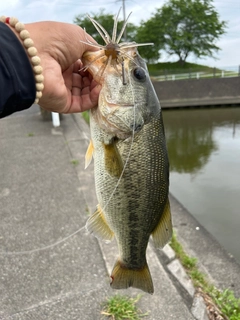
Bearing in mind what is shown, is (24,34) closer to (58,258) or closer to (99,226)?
(99,226)

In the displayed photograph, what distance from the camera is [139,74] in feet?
5.79

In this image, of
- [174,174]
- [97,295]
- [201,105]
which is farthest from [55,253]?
[201,105]

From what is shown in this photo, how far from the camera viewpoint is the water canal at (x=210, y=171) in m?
5.54

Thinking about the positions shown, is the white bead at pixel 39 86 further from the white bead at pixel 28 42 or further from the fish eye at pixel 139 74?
the fish eye at pixel 139 74

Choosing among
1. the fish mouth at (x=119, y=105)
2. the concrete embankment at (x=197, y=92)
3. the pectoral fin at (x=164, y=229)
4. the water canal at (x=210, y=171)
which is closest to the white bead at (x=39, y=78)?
the fish mouth at (x=119, y=105)

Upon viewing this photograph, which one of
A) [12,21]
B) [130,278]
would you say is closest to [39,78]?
[12,21]

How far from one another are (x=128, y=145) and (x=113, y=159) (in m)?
0.11

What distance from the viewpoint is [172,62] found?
40594mm

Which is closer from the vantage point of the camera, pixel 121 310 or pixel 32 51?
pixel 32 51

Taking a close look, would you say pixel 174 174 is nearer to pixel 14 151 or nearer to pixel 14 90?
pixel 14 151

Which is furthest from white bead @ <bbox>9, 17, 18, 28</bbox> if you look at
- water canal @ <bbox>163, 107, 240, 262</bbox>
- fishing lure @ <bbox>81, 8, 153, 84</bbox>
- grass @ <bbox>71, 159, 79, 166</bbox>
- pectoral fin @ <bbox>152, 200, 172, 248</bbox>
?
grass @ <bbox>71, 159, 79, 166</bbox>

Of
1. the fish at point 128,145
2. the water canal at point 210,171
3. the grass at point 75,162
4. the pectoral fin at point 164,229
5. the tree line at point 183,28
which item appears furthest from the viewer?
the tree line at point 183,28

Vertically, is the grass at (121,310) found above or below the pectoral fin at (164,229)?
below

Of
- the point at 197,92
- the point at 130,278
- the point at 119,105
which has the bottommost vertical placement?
the point at 197,92
